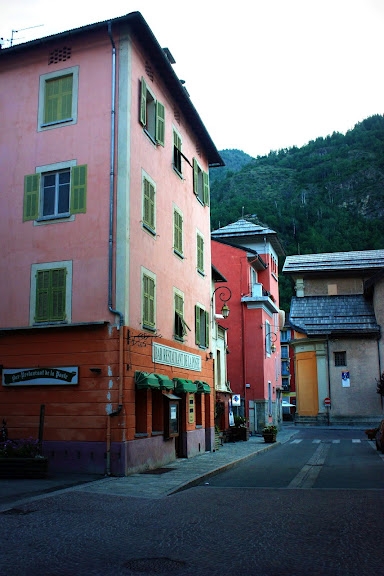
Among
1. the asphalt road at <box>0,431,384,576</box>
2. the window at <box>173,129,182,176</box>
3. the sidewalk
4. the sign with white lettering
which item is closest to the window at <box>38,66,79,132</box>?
the window at <box>173,129,182,176</box>

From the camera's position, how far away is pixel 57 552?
25.1 ft

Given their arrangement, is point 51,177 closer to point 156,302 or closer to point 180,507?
point 156,302

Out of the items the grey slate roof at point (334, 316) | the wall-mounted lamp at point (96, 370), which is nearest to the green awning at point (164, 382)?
the wall-mounted lamp at point (96, 370)

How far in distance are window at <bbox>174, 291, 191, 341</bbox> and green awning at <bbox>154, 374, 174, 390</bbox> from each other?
8.84ft

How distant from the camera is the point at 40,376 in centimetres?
1712

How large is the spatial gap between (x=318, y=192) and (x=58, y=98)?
10156 cm

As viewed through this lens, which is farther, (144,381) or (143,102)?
(143,102)

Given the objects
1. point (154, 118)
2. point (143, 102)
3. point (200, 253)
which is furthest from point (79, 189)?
point (200, 253)

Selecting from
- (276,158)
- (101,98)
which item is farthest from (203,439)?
(276,158)

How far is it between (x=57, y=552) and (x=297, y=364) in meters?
45.6

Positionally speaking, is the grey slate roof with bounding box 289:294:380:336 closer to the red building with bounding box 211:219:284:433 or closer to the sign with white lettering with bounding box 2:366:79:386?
the red building with bounding box 211:219:284:433

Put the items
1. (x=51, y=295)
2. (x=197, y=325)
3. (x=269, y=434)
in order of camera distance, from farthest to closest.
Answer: (x=269, y=434)
(x=197, y=325)
(x=51, y=295)

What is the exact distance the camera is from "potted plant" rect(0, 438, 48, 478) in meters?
14.8

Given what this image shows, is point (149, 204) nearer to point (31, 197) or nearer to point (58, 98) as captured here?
point (31, 197)
